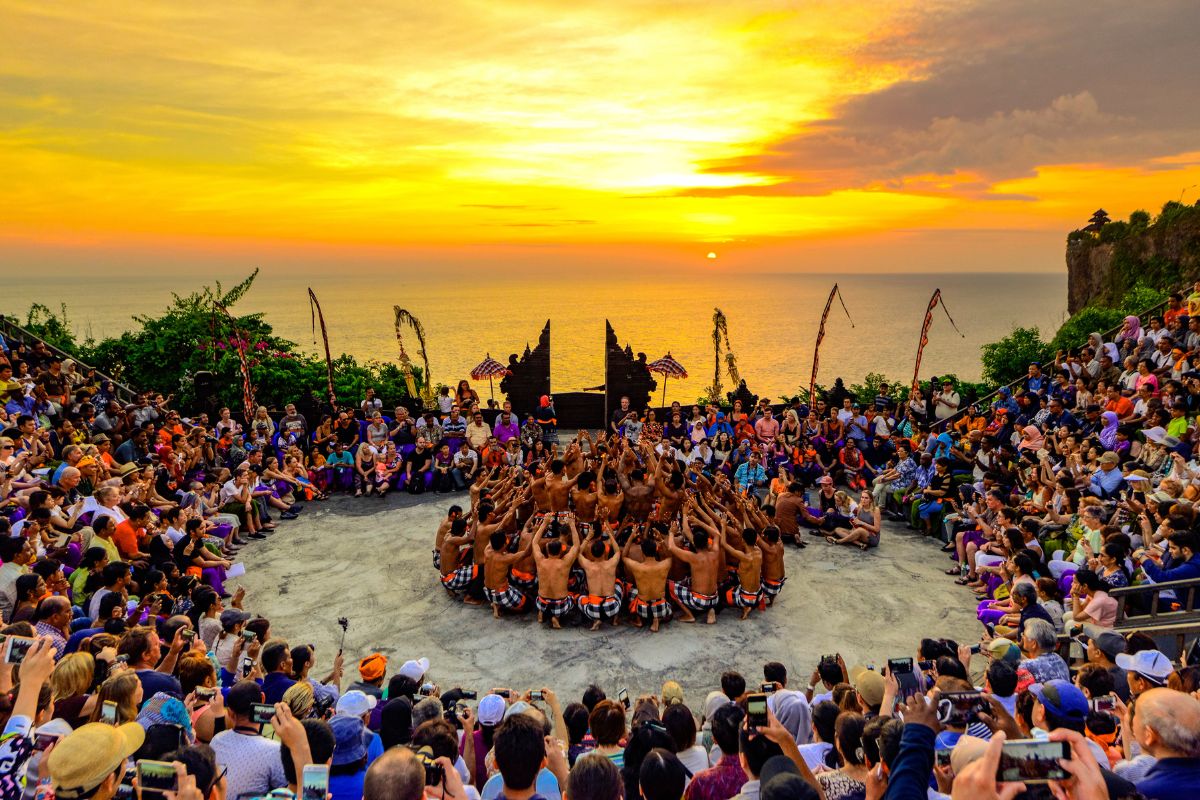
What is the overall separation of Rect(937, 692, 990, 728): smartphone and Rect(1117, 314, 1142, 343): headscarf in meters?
13.2

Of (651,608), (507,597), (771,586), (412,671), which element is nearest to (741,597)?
(771,586)

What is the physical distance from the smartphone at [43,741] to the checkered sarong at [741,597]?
A: 7.22 m

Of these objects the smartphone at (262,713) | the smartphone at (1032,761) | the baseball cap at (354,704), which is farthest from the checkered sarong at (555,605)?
the smartphone at (1032,761)

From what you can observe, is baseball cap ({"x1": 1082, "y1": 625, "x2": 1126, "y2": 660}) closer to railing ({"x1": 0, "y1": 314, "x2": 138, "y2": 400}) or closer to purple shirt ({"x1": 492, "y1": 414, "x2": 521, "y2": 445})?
purple shirt ({"x1": 492, "y1": 414, "x2": 521, "y2": 445})

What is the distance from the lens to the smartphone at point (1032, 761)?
270cm

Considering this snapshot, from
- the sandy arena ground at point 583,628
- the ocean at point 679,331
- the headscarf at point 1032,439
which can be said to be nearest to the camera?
the sandy arena ground at point 583,628

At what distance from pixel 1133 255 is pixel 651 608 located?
37128 millimetres

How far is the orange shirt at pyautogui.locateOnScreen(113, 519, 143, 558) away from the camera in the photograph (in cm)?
868

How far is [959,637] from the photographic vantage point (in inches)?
340

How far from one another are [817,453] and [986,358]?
14.1 meters

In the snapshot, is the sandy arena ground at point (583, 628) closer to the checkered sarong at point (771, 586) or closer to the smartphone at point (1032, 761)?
the checkered sarong at point (771, 586)

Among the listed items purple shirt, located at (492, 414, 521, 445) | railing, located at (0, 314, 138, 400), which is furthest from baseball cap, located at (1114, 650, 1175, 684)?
railing, located at (0, 314, 138, 400)

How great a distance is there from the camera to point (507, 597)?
9156mm

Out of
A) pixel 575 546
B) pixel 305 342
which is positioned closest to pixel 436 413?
pixel 575 546
